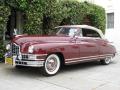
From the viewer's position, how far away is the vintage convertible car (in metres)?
7.21

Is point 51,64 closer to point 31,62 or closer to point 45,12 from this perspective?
point 31,62

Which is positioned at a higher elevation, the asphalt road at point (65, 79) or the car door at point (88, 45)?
the car door at point (88, 45)

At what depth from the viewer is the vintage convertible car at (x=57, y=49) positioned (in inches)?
284

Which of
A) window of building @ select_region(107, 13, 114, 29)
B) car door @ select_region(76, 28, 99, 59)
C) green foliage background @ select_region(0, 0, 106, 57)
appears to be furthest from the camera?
window of building @ select_region(107, 13, 114, 29)

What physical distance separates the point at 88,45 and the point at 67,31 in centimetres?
89

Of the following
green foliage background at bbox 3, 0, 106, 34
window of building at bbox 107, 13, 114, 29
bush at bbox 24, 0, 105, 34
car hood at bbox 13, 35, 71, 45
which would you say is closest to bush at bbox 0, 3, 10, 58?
green foliage background at bbox 3, 0, 106, 34

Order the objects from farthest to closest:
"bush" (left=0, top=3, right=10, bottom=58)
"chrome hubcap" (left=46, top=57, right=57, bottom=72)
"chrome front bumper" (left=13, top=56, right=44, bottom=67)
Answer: "bush" (left=0, top=3, right=10, bottom=58) → "chrome hubcap" (left=46, top=57, right=57, bottom=72) → "chrome front bumper" (left=13, top=56, right=44, bottom=67)

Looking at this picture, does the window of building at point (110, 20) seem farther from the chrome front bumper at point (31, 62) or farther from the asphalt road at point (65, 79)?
the chrome front bumper at point (31, 62)

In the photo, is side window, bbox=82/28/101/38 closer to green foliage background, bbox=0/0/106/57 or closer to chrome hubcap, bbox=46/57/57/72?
green foliage background, bbox=0/0/106/57

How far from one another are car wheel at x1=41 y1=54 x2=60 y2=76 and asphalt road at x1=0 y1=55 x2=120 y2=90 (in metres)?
0.16

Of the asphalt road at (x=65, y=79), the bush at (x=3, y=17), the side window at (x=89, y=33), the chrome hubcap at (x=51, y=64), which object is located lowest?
the asphalt road at (x=65, y=79)

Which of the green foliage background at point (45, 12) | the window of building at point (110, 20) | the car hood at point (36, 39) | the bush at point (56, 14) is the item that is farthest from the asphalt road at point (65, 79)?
the window of building at point (110, 20)

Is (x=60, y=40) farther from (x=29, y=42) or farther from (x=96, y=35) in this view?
(x=96, y=35)

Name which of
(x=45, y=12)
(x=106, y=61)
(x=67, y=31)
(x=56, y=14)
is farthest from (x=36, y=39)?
(x=56, y=14)
